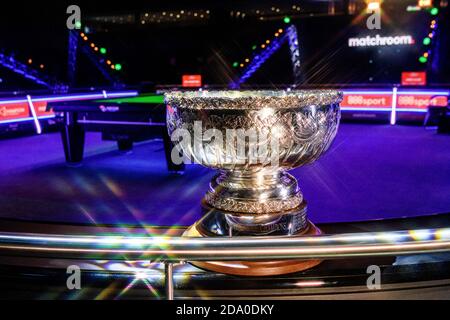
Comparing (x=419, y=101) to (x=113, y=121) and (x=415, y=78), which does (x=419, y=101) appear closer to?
(x=415, y=78)

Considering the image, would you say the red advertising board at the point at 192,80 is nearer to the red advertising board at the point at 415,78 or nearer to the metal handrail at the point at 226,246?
the red advertising board at the point at 415,78

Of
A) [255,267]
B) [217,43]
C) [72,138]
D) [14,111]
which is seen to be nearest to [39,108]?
[14,111]

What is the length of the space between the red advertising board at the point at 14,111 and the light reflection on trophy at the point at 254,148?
7524 millimetres

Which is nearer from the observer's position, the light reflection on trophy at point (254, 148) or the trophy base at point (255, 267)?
the light reflection on trophy at point (254, 148)

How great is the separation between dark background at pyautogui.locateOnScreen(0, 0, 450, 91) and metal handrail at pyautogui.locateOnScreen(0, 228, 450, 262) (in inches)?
516

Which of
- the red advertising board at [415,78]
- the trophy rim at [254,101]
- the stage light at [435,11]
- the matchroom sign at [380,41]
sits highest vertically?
the stage light at [435,11]

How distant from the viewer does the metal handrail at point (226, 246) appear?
0.93m

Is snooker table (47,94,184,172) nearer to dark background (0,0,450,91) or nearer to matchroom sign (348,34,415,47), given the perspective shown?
dark background (0,0,450,91)

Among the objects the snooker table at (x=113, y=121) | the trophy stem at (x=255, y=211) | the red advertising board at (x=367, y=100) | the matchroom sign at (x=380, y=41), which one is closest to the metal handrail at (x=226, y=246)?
the trophy stem at (x=255, y=211)

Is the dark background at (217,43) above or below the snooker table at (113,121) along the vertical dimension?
above

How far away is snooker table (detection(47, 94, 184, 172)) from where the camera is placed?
471 cm

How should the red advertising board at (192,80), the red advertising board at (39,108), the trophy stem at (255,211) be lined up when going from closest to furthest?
1. the trophy stem at (255,211)
2. the red advertising board at (39,108)
3. the red advertising board at (192,80)

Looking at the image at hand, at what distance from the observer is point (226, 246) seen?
0.93 metres

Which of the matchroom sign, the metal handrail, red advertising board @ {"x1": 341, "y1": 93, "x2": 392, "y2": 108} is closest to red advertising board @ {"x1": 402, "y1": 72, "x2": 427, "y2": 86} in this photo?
the matchroom sign
